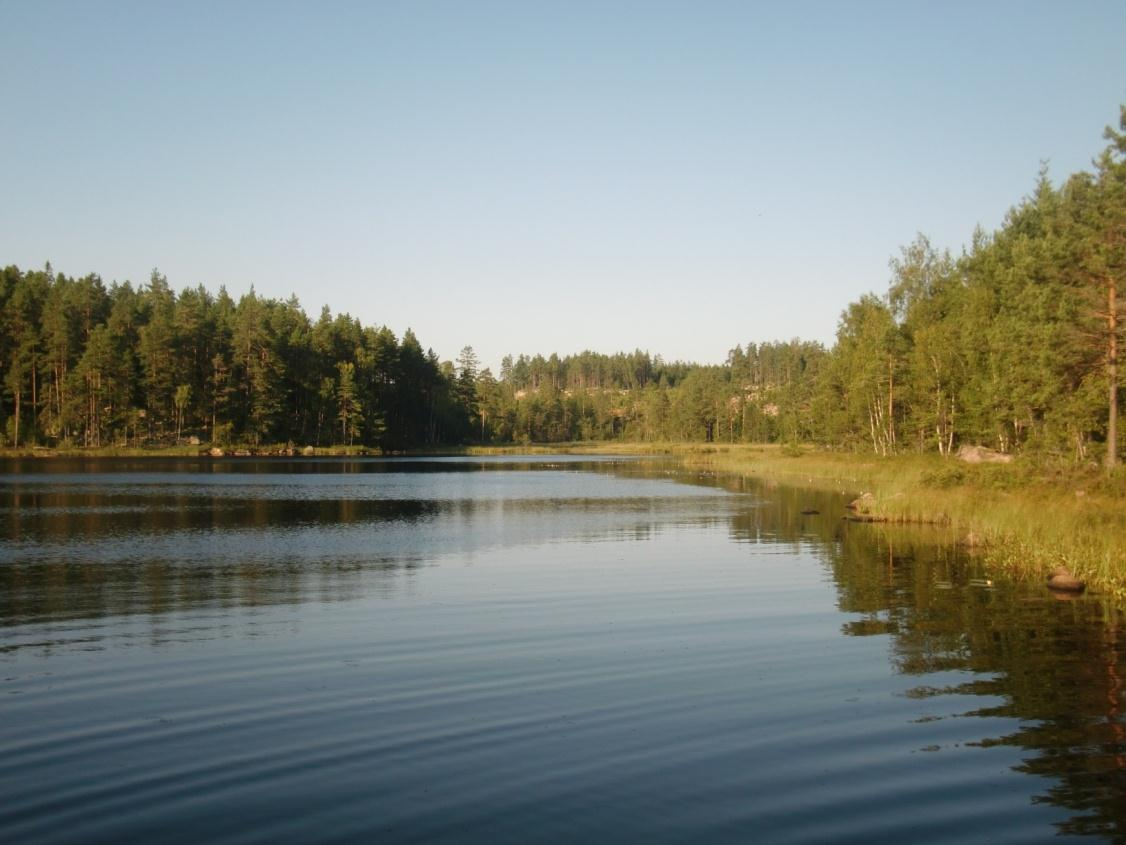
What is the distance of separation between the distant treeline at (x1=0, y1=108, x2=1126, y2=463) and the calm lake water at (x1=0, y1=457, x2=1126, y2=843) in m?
22.6

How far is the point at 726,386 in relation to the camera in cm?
19550

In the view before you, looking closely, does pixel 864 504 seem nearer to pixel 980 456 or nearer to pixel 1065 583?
pixel 980 456

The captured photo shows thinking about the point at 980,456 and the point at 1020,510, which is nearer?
the point at 1020,510

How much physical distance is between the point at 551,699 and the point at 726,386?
186152mm

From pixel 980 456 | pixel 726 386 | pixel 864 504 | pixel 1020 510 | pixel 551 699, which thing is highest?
pixel 726 386

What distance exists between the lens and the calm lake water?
9375 mm

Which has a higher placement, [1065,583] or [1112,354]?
[1112,354]

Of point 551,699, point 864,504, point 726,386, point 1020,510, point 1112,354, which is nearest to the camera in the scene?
point 551,699

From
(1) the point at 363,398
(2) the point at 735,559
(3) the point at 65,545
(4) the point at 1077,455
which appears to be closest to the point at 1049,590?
(2) the point at 735,559

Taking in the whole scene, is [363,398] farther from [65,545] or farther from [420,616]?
[420,616]

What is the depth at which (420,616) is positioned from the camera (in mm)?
20375

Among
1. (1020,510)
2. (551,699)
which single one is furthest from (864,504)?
(551,699)

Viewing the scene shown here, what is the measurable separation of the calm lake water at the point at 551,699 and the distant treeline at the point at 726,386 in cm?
2257

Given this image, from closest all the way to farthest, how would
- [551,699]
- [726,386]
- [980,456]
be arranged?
[551,699] → [980,456] → [726,386]
